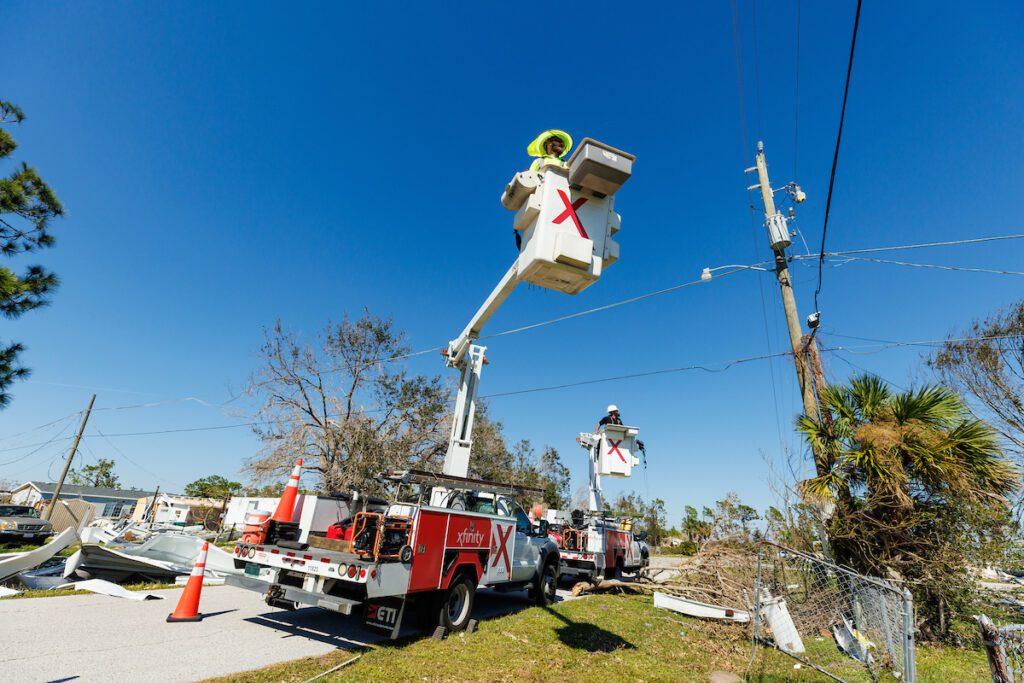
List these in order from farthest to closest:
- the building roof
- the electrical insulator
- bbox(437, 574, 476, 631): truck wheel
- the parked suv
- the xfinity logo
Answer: the building roof
the parked suv
the electrical insulator
the xfinity logo
bbox(437, 574, 476, 631): truck wheel

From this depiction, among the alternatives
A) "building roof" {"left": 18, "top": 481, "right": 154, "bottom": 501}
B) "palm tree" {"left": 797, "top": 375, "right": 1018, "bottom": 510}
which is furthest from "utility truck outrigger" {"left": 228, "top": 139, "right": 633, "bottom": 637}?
"building roof" {"left": 18, "top": 481, "right": 154, "bottom": 501}

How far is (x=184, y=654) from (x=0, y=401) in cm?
970

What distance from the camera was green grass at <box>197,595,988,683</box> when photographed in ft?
15.9

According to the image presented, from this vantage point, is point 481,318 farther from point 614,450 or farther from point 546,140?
point 614,450

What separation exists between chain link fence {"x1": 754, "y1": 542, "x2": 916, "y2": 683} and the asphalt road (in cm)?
601

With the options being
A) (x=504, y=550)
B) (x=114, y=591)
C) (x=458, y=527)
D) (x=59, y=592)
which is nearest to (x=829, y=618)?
(x=504, y=550)

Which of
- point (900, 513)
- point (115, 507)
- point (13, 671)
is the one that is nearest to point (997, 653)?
point (900, 513)

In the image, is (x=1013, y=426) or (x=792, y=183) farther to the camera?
(x=1013, y=426)

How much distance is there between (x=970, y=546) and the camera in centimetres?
754

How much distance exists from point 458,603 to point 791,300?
8.65m

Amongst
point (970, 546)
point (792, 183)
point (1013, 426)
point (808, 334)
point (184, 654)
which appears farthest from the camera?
point (1013, 426)

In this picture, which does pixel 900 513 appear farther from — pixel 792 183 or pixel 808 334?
pixel 792 183

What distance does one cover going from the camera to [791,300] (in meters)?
9.80

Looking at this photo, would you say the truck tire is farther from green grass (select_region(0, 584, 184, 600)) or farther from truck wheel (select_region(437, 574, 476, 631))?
green grass (select_region(0, 584, 184, 600))
